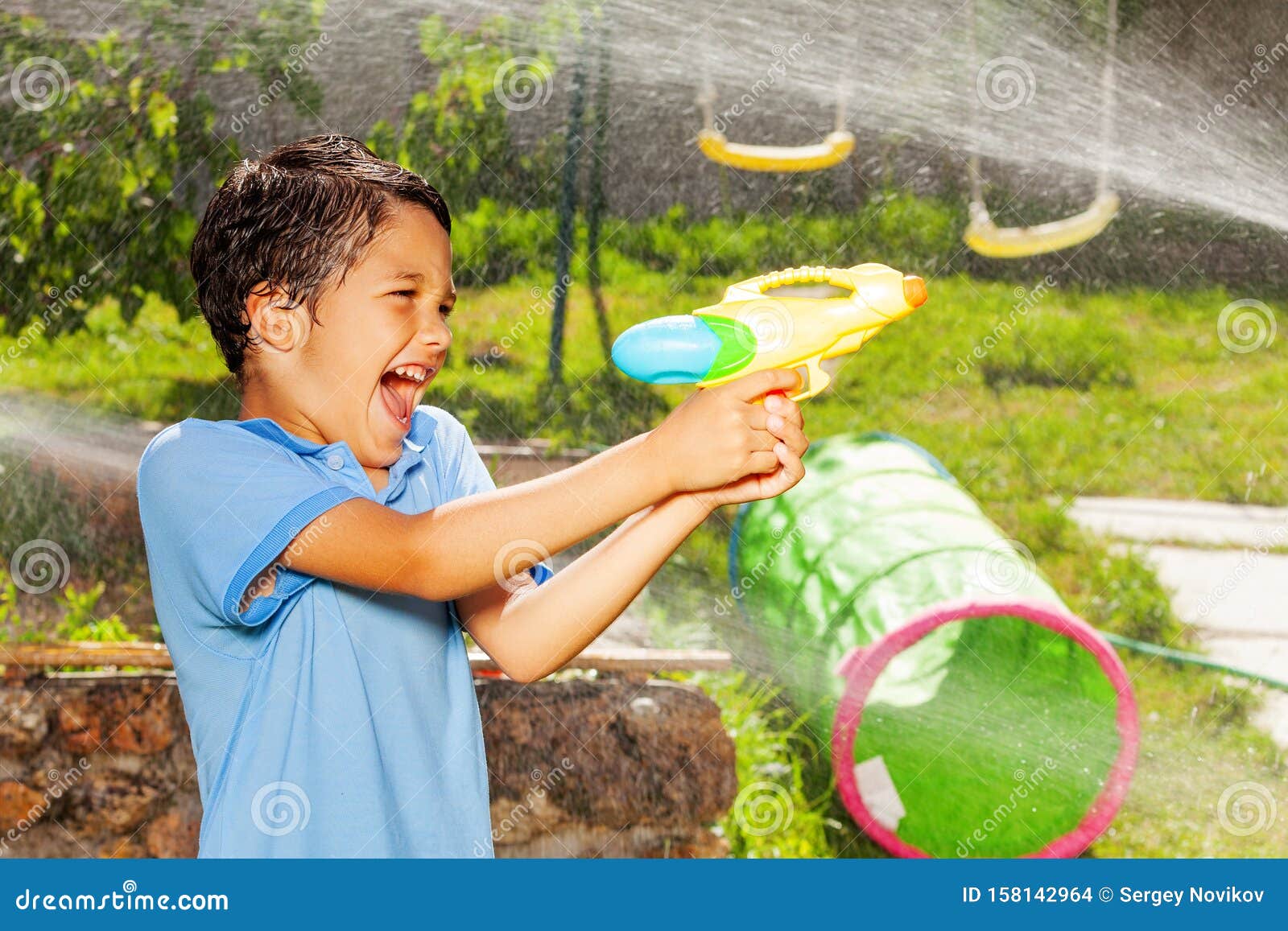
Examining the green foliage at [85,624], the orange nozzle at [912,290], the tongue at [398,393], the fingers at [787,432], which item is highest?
the orange nozzle at [912,290]

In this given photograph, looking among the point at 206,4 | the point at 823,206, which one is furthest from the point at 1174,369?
the point at 206,4

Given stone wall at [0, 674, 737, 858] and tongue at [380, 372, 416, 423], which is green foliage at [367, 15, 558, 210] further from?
tongue at [380, 372, 416, 423]

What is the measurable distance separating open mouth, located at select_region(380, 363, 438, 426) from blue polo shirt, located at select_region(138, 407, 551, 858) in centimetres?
6

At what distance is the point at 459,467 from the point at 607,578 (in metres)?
0.29

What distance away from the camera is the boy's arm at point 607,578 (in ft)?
4.17

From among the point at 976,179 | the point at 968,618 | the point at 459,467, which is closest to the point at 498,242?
the point at 976,179

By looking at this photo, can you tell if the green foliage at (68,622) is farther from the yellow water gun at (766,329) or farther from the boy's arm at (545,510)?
the yellow water gun at (766,329)

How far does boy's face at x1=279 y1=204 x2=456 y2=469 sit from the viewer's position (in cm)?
133

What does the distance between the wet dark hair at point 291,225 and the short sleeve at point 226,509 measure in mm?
159

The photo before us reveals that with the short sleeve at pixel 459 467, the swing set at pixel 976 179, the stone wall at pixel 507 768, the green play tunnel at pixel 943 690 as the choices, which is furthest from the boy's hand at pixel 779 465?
the swing set at pixel 976 179

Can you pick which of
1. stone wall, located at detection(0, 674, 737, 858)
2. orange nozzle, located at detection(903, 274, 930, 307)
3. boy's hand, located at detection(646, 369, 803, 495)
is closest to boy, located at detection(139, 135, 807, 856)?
boy's hand, located at detection(646, 369, 803, 495)

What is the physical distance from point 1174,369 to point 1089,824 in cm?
241

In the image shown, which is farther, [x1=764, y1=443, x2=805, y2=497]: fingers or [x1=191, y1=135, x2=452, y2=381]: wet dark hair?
[x1=191, y1=135, x2=452, y2=381]: wet dark hair

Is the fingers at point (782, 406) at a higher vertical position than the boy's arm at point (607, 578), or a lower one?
higher
